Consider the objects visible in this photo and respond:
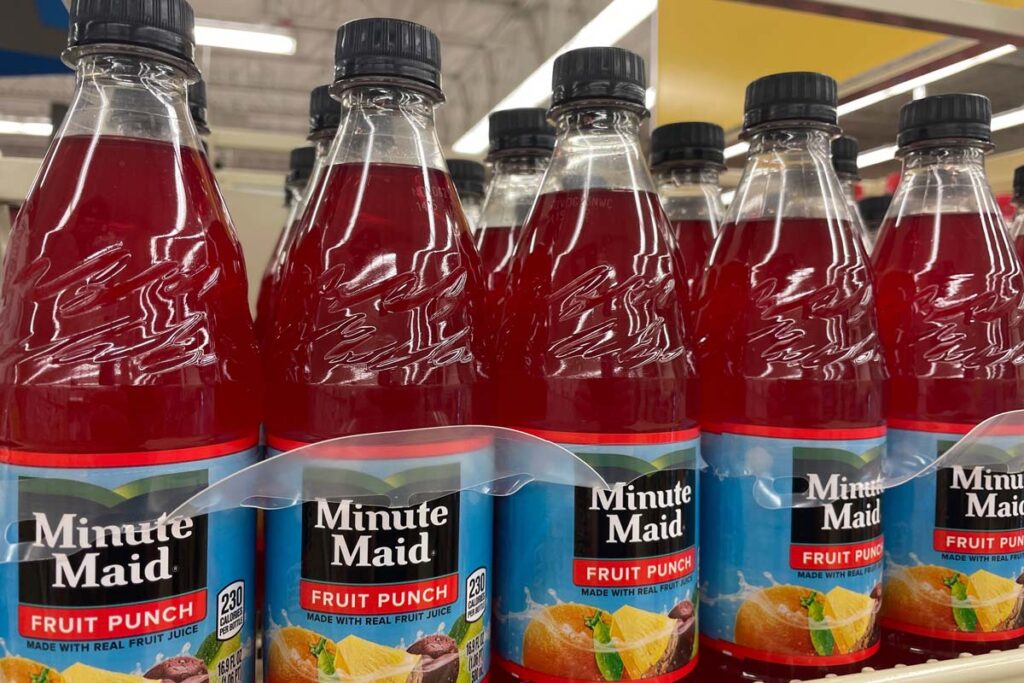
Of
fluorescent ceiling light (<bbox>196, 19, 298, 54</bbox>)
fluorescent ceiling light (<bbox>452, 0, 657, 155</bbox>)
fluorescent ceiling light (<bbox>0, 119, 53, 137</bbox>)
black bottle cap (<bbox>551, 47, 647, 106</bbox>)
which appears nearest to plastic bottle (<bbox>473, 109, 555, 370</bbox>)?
fluorescent ceiling light (<bbox>452, 0, 657, 155</bbox>)

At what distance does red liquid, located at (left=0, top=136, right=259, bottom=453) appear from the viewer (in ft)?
1.90

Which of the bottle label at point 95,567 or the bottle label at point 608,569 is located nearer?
the bottle label at point 95,567

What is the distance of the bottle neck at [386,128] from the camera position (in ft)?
2.37

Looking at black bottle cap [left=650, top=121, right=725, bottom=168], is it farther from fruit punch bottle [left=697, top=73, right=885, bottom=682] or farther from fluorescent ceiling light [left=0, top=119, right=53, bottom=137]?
fluorescent ceiling light [left=0, top=119, right=53, bottom=137]

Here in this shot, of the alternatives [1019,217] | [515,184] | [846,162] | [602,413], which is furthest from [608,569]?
[1019,217]

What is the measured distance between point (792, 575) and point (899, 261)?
43 centimetres

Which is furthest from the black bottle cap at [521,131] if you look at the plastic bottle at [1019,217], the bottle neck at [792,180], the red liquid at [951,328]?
the plastic bottle at [1019,217]

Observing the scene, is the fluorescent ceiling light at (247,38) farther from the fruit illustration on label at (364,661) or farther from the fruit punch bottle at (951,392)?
the fruit illustration on label at (364,661)

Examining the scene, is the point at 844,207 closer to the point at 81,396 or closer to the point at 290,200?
the point at 81,396

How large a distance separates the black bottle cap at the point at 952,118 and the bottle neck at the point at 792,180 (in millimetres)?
117

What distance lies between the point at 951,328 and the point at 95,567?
0.86 metres

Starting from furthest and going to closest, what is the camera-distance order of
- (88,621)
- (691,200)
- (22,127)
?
(22,127)
(691,200)
(88,621)

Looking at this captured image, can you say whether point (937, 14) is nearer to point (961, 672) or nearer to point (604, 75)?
point (604, 75)

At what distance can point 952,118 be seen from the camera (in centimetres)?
88
